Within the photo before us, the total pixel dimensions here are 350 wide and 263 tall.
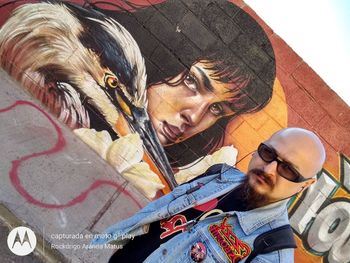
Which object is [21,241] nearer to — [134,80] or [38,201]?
[38,201]

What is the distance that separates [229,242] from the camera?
7.79ft

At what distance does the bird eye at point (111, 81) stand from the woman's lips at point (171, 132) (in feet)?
2.18

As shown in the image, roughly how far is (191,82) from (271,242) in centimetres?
293

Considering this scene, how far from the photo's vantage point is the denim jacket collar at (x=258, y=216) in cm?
238

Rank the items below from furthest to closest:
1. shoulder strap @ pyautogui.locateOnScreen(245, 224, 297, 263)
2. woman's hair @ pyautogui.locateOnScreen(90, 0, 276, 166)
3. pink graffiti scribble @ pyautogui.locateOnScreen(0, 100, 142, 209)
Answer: woman's hair @ pyautogui.locateOnScreen(90, 0, 276, 166) → pink graffiti scribble @ pyautogui.locateOnScreen(0, 100, 142, 209) → shoulder strap @ pyautogui.locateOnScreen(245, 224, 297, 263)

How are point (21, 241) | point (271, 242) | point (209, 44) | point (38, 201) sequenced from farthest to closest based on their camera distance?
point (209, 44) → point (38, 201) → point (21, 241) → point (271, 242)

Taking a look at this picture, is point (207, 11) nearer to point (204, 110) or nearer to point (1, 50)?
point (204, 110)

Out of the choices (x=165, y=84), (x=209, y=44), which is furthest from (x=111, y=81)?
(x=209, y=44)

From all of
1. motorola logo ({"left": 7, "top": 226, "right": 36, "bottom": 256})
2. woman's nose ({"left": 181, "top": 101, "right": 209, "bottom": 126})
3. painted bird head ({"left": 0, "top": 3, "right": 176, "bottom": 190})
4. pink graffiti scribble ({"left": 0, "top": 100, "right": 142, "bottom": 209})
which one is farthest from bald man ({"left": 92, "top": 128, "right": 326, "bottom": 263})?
painted bird head ({"left": 0, "top": 3, "right": 176, "bottom": 190})

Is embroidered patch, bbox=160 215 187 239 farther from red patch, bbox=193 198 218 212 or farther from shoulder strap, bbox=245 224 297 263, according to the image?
shoulder strap, bbox=245 224 297 263

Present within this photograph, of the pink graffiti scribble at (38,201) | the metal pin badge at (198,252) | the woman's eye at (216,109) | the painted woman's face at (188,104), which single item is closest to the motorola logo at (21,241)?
the pink graffiti scribble at (38,201)

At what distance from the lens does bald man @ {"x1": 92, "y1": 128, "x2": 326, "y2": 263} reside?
2357mm

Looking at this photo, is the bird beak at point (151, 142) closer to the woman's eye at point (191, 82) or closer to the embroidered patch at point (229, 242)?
the woman's eye at point (191, 82)

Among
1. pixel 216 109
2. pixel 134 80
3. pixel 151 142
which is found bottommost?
pixel 151 142
